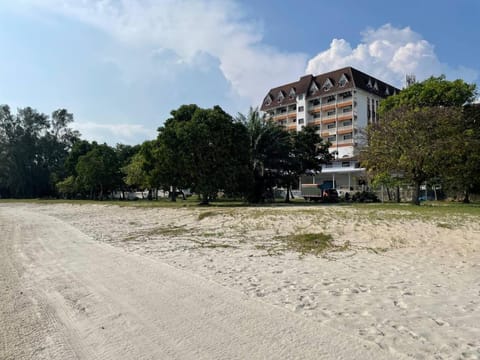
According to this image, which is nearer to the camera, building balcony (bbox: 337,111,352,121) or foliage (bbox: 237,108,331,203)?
foliage (bbox: 237,108,331,203)

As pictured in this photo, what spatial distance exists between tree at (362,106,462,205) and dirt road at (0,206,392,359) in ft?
81.1

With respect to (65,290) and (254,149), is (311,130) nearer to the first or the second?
(254,149)

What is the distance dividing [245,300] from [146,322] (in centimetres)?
161

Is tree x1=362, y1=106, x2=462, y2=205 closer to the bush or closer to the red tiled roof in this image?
the bush

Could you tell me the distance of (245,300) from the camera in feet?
18.5

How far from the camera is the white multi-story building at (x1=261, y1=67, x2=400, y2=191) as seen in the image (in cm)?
6906

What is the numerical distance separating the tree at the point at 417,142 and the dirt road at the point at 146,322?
973 inches

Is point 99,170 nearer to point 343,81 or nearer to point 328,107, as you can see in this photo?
point 328,107

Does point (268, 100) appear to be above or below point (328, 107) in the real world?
above

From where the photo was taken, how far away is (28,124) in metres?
→ 80.2

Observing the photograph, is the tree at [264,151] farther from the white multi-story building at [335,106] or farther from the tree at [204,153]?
the white multi-story building at [335,106]

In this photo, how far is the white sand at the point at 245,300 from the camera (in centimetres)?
405

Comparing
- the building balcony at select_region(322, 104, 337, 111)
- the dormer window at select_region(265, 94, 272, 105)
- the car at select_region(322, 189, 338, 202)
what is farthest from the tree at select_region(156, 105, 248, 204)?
A: the dormer window at select_region(265, 94, 272, 105)

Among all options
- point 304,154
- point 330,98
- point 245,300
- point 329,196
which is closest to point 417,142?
point 304,154
